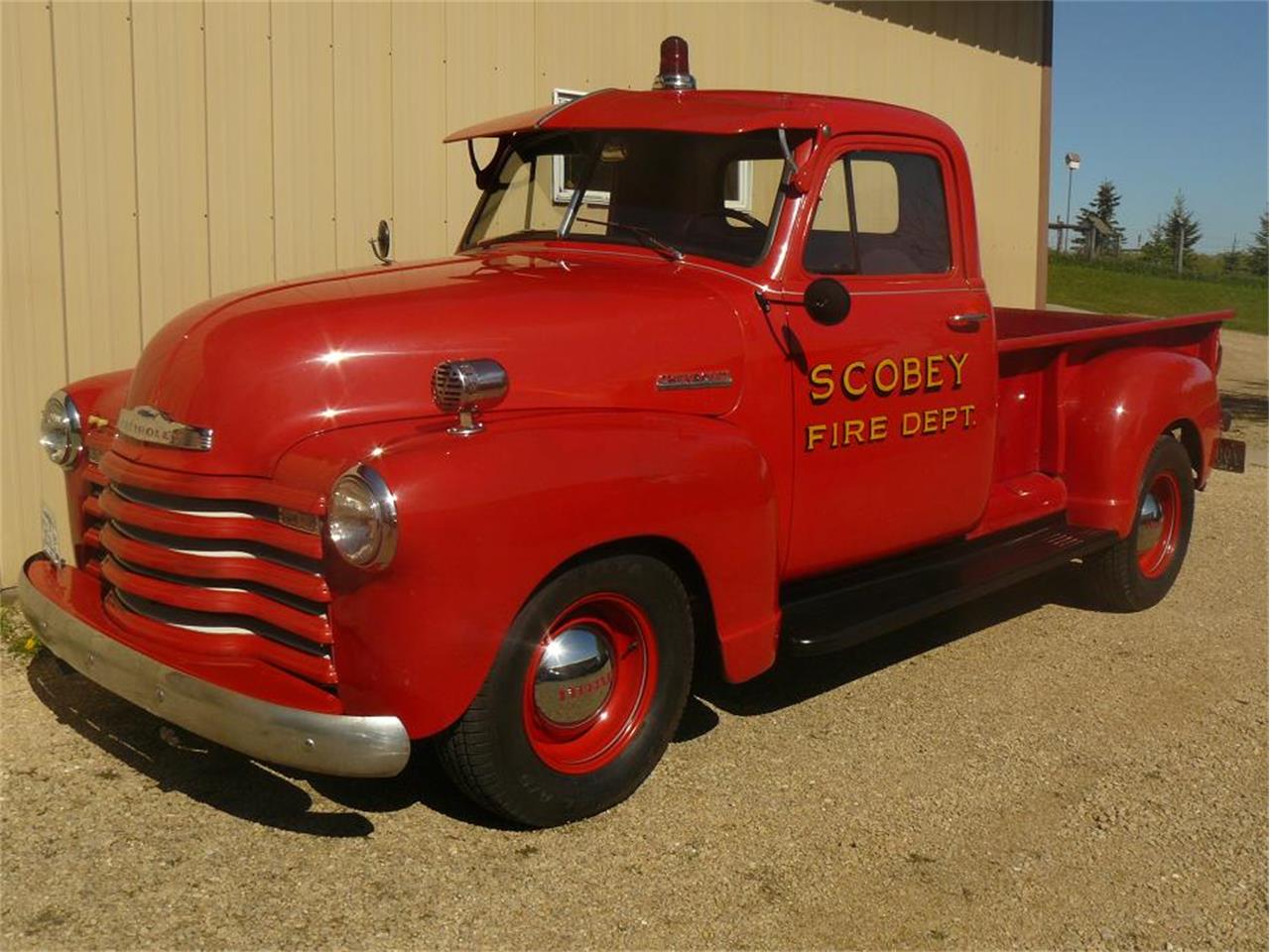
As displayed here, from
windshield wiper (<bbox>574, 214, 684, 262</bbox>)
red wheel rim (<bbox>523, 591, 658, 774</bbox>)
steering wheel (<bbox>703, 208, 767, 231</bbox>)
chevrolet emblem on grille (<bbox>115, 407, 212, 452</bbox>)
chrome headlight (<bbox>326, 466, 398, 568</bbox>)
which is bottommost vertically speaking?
red wheel rim (<bbox>523, 591, 658, 774</bbox>)

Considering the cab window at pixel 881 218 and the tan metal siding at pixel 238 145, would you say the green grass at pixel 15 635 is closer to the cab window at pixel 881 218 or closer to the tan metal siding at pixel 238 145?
the tan metal siding at pixel 238 145

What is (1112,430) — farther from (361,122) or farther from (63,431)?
(63,431)

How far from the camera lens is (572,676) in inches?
144

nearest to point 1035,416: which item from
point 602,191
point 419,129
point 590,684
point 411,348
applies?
point 602,191

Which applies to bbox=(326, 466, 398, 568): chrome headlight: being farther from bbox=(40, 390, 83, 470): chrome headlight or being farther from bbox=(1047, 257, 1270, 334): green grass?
bbox=(1047, 257, 1270, 334): green grass

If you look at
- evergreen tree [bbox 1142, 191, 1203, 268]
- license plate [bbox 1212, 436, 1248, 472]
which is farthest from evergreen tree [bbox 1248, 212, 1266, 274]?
license plate [bbox 1212, 436, 1248, 472]

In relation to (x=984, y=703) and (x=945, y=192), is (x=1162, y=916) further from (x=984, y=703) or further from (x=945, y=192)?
(x=945, y=192)

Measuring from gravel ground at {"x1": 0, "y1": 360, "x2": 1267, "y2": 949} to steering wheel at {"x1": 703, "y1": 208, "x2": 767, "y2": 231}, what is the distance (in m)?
1.66

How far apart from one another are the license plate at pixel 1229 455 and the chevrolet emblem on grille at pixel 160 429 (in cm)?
495

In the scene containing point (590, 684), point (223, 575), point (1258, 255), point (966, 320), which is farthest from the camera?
point (1258, 255)

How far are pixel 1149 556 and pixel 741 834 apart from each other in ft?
10.9

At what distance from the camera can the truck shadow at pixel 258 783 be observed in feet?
12.4

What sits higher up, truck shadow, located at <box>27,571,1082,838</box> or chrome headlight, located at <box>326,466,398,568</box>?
chrome headlight, located at <box>326,466,398,568</box>

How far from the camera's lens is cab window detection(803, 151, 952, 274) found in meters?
4.51
